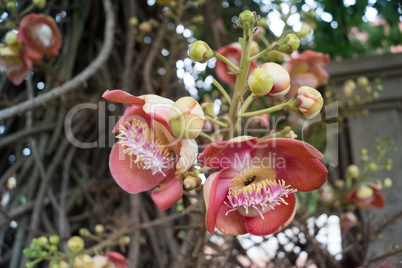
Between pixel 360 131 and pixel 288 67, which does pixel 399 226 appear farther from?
pixel 288 67

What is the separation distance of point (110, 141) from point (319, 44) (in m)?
0.63

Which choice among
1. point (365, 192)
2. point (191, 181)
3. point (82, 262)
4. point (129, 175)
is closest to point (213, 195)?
point (191, 181)

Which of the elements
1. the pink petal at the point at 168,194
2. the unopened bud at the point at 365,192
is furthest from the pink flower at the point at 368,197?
the pink petal at the point at 168,194

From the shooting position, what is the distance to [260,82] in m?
0.32

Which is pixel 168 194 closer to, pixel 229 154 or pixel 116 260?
pixel 229 154

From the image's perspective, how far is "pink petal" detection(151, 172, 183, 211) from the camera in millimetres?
372

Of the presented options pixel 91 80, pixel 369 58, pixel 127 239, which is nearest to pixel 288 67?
pixel 369 58

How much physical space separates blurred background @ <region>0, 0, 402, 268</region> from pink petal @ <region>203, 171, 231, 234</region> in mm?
300

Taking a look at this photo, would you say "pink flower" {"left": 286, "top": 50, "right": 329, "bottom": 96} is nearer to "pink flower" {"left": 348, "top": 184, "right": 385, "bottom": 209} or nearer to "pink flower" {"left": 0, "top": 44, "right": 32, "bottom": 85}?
"pink flower" {"left": 348, "top": 184, "right": 385, "bottom": 209}

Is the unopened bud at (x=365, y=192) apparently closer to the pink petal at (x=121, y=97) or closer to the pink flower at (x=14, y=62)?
the pink petal at (x=121, y=97)

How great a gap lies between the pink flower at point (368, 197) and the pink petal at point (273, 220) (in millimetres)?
359

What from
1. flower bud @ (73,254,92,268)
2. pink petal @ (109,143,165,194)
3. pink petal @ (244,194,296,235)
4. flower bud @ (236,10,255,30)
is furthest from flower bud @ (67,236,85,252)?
flower bud @ (236,10,255,30)

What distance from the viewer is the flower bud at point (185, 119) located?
1.07 ft

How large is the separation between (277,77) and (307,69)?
12.4 inches
